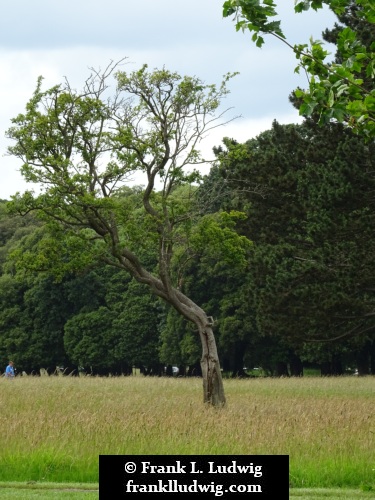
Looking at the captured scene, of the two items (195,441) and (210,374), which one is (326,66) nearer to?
(195,441)

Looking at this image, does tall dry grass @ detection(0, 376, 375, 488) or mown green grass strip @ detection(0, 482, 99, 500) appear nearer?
mown green grass strip @ detection(0, 482, 99, 500)

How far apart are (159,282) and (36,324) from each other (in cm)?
3814

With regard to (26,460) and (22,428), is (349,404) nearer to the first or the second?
(22,428)

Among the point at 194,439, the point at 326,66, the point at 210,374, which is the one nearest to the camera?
the point at 326,66

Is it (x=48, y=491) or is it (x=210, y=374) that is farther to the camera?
(x=210, y=374)

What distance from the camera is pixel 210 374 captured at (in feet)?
82.3

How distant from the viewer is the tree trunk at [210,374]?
81.3 feet

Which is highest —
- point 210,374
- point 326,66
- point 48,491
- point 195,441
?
point 326,66

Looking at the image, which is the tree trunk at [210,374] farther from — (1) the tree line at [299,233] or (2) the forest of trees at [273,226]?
(1) the tree line at [299,233]

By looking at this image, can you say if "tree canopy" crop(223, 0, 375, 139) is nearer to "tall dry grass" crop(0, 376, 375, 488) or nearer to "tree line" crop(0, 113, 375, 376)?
"tall dry grass" crop(0, 376, 375, 488)

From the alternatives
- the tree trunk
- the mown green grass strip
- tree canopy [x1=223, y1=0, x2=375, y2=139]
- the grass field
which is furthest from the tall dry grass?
tree canopy [x1=223, y1=0, x2=375, y2=139]

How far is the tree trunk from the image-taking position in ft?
81.3

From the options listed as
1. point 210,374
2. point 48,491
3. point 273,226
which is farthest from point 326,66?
point 273,226

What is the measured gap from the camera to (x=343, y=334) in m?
31.9
